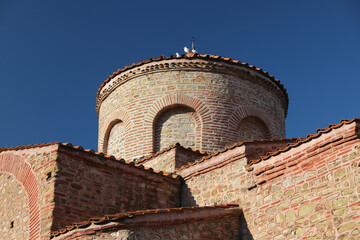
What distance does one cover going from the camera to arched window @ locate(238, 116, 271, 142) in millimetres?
13977

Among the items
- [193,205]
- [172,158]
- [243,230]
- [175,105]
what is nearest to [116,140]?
[175,105]

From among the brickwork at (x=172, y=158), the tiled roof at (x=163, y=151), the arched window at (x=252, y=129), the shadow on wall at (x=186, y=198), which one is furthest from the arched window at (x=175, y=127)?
the shadow on wall at (x=186, y=198)

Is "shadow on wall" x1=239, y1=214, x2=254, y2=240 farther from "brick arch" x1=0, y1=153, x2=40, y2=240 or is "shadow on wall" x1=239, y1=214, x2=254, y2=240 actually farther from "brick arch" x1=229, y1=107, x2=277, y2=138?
"brick arch" x1=229, y1=107, x2=277, y2=138

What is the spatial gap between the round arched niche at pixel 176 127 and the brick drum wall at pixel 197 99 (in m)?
0.12

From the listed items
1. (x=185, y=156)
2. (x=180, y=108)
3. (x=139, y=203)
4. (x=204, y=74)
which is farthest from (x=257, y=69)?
(x=139, y=203)

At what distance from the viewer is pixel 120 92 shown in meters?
14.9

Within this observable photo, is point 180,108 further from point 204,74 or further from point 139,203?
point 139,203

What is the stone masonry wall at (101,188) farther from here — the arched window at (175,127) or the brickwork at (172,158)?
the arched window at (175,127)

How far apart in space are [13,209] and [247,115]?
22.7ft

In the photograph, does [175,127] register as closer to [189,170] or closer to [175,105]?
[175,105]

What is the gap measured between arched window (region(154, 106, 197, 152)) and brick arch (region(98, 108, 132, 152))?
919mm

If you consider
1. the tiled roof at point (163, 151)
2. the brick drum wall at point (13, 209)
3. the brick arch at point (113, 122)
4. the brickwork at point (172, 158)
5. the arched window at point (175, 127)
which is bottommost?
the brick drum wall at point (13, 209)

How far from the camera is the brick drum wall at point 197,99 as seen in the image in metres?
13.6

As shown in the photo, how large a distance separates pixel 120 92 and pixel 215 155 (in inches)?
203
